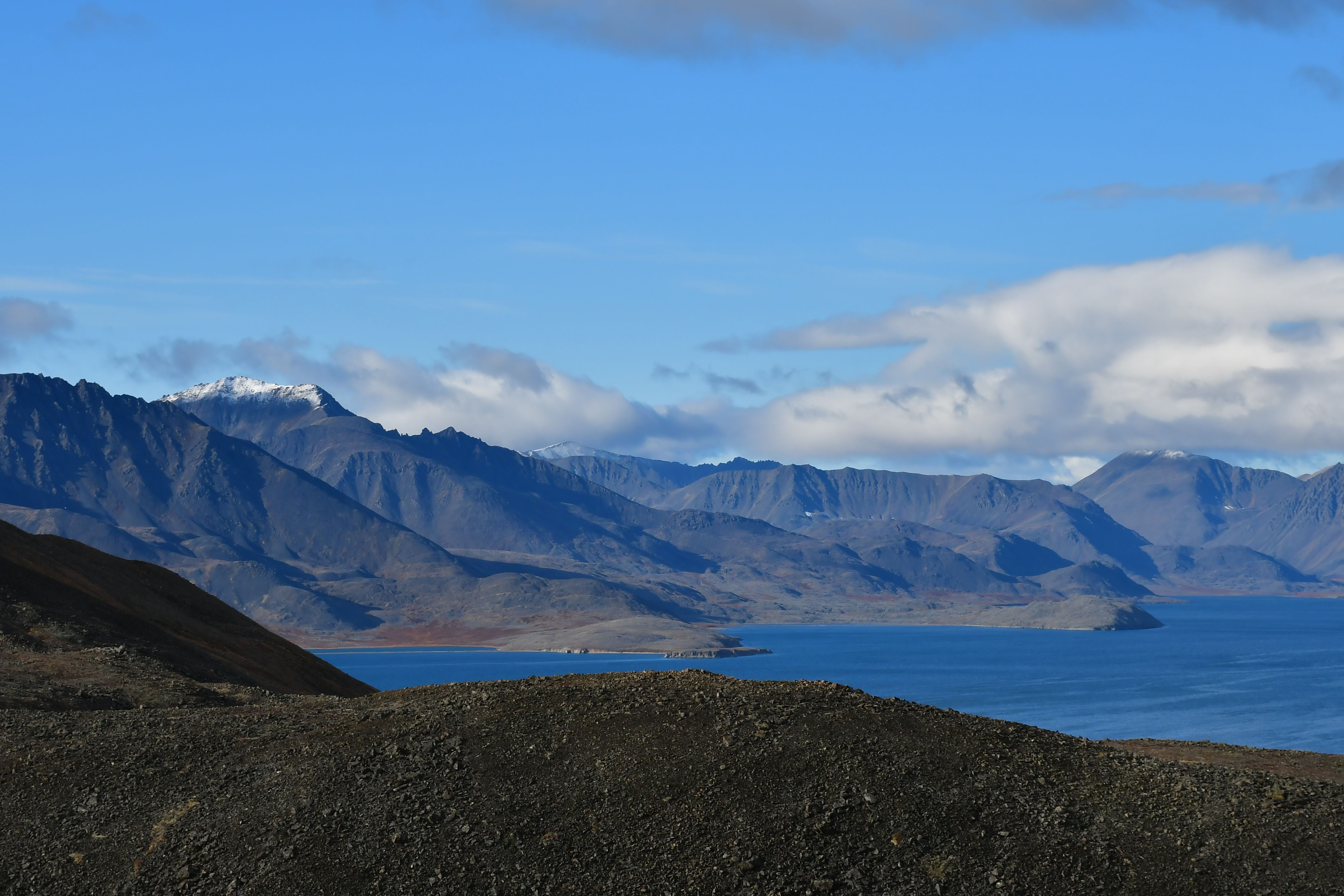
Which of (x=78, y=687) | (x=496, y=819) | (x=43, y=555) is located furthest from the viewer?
(x=43, y=555)

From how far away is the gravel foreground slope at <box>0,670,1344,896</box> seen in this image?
2573 cm

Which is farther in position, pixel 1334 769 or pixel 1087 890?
pixel 1334 769

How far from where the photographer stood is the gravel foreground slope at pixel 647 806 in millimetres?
25734

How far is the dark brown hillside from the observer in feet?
147

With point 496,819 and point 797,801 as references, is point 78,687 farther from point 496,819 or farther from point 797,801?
point 797,801

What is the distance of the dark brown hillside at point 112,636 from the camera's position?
44.9 m

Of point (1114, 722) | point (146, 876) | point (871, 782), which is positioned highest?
point (871, 782)

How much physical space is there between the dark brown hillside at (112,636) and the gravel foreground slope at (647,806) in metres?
12.6

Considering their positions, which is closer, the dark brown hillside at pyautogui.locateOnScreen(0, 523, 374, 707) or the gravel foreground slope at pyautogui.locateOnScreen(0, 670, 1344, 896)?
the gravel foreground slope at pyautogui.locateOnScreen(0, 670, 1344, 896)

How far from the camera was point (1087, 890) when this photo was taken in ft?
82.5

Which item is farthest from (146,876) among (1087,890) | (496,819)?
(1087,890)

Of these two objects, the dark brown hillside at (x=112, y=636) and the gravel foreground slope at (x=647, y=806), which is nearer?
the gravel foreground slope at (x=647, y=806)

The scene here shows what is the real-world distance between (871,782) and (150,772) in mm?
15686

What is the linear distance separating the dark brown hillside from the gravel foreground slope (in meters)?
12.6
